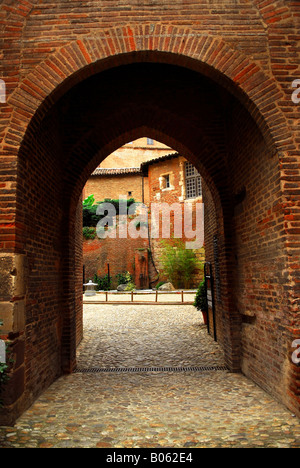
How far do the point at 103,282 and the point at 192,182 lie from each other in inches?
396

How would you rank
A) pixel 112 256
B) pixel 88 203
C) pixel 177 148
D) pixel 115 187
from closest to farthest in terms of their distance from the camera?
1. pixel 177 148
2. pixel 112 256
3. pixel 88 203
4. pixel 115 187

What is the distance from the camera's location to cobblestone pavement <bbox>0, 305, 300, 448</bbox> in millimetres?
3057

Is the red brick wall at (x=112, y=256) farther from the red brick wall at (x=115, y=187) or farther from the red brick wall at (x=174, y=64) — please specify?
the red brick wall at (x=174, y=64)

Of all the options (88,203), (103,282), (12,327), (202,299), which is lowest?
(103,282)

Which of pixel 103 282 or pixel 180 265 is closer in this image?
pixel 180 265

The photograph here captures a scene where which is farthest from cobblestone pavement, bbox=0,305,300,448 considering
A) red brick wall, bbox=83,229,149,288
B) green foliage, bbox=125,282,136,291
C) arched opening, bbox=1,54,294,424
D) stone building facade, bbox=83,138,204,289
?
red brick wall, bbox=83,229,149,288

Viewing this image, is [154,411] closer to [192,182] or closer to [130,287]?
[130,287]

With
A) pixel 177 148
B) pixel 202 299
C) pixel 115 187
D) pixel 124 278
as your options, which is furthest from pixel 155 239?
pixel 177 148

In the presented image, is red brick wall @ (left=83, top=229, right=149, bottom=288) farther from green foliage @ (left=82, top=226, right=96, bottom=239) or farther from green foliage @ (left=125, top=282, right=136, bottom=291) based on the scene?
green foliage @ (left=125, top=282, right=136, bottom=291)

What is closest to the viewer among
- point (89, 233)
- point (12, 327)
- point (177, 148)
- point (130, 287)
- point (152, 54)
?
point (12, 327)

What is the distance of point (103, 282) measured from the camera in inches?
1000

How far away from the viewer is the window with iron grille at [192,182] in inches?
940

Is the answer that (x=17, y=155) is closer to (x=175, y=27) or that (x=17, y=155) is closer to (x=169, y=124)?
(x=175, y=27)

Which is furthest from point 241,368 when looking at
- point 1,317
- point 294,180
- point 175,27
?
point 175,27
